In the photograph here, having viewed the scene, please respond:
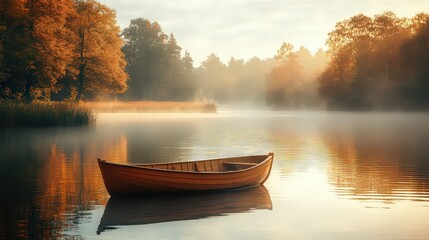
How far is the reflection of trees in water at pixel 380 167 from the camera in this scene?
19.9m

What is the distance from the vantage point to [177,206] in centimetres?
1709

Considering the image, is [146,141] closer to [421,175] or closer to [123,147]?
[123,147]

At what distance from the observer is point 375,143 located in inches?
1634

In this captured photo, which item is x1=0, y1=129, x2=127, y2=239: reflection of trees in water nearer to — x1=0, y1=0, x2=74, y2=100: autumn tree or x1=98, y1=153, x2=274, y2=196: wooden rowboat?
x1=98, y1=153, x2=274, y2=196: wooden rowboat

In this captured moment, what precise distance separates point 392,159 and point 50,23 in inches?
1570

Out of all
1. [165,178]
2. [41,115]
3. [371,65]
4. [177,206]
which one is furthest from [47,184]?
[371,65]

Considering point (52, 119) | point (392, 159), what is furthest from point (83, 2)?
point (392, 159)

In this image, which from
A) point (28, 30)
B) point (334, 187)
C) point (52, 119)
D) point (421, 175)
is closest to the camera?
point (334, 187)

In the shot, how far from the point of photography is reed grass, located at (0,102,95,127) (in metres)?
44.5

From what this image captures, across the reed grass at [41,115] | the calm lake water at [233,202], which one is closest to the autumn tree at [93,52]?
the reed grass at [41,115]

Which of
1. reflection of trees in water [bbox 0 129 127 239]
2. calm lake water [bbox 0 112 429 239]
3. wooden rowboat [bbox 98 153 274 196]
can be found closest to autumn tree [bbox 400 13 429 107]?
calm lake water [bbox 0 112 429 239]

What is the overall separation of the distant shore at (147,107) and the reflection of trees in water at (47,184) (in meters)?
38.2

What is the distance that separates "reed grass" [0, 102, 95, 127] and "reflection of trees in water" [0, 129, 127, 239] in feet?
13.5

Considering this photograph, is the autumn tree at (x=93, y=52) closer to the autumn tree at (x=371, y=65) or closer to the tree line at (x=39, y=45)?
the tree line at (x=39, y=45)
